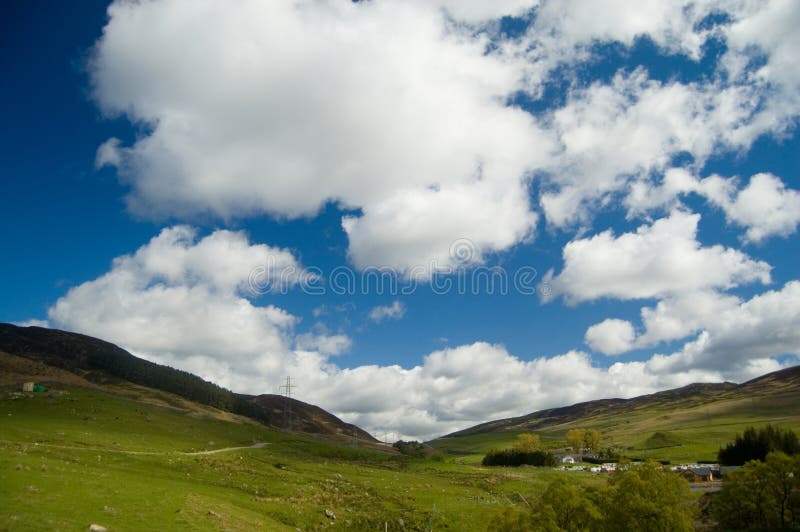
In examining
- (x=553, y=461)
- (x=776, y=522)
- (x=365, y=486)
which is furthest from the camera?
(x=553, y=461)

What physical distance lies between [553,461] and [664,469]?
458 ft

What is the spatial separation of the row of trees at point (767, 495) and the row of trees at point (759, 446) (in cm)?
7976

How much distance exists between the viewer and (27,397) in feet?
381

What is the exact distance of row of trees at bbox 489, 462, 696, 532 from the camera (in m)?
44.9

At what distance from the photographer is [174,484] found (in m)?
53.7

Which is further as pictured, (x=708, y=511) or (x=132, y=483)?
(x=708, y=511)

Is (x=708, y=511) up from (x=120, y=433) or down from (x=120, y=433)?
down

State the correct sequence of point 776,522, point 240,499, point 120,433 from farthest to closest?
point 120,433
point 776,522
point 240,499

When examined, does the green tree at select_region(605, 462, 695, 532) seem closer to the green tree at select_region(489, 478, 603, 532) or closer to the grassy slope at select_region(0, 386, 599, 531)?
the green tree at select_region(489, 478, 603, 532)

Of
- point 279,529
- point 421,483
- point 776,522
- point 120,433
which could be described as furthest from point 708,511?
point 120,433

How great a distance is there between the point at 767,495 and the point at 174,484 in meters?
74.3

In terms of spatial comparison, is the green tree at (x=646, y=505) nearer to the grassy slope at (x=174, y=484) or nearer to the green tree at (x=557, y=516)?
the green tree at (x=557, y=516)

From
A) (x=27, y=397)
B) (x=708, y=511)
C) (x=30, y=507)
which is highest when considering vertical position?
(x=27, y=397)

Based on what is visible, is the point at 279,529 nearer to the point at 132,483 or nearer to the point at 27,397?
the point at 132,483
